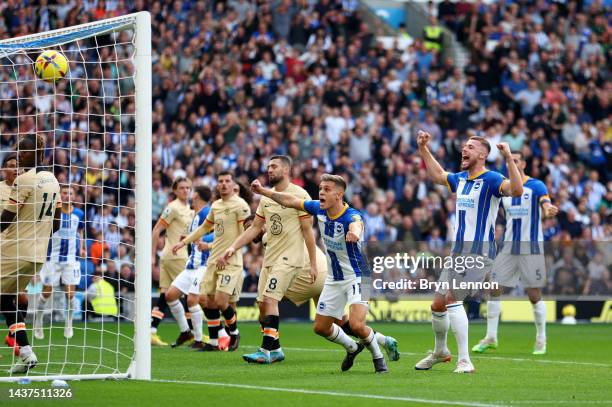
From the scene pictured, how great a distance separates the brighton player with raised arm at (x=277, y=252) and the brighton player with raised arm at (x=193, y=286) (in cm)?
276

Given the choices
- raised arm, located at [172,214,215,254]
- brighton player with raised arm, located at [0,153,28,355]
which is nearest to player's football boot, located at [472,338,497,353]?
raised arm, located at [172,214,215,254]

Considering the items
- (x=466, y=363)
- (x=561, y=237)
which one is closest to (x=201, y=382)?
(x=466, y=363)

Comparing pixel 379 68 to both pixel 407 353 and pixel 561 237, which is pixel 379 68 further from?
pixel 407 353

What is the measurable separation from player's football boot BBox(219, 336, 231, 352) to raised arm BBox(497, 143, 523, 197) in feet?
18.6

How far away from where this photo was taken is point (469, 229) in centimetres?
1294

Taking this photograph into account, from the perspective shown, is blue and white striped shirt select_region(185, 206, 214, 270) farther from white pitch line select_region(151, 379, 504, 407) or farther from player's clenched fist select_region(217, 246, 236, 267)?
white pitch line select_region(151, 379, 504, 407)

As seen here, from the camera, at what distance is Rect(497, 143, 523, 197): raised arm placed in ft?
38.6

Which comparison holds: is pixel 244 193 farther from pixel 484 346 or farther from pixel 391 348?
pixel 391 348

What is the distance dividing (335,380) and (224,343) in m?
5.01

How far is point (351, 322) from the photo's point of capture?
12719 mm

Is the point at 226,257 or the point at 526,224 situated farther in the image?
the point at 526,224

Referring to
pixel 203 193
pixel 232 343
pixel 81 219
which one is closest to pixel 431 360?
pixel 232 343

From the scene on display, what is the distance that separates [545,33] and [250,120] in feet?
32.0

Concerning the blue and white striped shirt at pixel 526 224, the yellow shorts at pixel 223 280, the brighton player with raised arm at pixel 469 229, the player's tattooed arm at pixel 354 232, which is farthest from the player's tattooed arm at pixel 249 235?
the blue and white striped shirt at pixel 526 224
